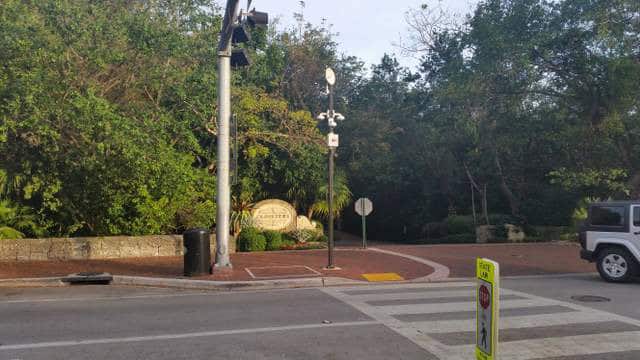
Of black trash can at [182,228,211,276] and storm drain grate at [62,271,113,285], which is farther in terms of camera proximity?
black trash can at [182,228,211,276]

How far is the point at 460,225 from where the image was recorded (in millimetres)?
28781

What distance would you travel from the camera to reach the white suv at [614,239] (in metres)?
12.1

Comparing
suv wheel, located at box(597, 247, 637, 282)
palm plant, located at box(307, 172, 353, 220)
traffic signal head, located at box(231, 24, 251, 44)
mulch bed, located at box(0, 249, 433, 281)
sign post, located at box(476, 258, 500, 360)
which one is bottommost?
mulch bed, located at box(0, 249, 433, 281)

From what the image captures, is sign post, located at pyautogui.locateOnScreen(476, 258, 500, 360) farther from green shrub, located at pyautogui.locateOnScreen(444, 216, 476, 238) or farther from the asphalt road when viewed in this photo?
green shrub, located at pyautogui.locateOnScreen(444, 216, 476, 238)

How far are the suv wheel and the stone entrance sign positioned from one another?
1203 cm

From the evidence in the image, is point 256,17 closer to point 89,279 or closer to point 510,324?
point 89,279

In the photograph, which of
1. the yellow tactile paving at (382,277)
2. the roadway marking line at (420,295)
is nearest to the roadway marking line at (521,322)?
the roadway marking line at (420,295)

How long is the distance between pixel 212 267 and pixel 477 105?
16.3 metres

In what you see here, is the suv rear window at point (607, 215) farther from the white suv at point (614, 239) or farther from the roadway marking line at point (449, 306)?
the roadway marking line at point (449, 306)

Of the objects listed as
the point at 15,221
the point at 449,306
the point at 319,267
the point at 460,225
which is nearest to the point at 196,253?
the point at 319,267

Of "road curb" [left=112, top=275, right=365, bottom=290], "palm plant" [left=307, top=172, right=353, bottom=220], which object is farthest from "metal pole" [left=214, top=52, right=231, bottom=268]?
"palm plant" [left=307, top=172, right=353, bottom=220]

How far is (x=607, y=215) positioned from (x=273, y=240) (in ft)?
36.7

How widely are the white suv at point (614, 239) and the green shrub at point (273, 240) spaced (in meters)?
10.5

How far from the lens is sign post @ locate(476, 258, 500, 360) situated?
157 inches
